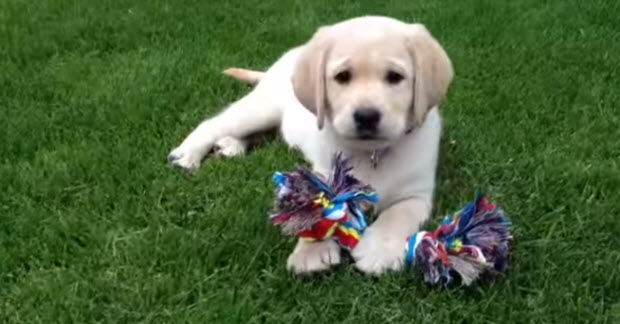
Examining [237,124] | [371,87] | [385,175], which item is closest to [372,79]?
[371,87]

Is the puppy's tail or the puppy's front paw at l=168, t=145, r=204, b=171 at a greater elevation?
the puppy's front paw at l=168, t=145, r=204, b=171

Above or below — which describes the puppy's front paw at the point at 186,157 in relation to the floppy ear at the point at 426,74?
below

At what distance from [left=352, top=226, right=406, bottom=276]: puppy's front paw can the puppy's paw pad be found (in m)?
0.99

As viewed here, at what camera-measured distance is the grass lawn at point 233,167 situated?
2.76 m

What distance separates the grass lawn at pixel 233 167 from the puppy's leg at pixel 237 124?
98 millimetres

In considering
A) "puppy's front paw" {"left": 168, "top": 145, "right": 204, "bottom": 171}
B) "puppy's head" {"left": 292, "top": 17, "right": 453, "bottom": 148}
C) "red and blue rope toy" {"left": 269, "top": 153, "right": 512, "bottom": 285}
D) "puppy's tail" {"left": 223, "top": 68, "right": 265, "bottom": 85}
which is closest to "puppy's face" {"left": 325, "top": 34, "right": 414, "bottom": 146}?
"puppy's head" {"left": 292, "top": 17, "right": 453, "bottom": 148}

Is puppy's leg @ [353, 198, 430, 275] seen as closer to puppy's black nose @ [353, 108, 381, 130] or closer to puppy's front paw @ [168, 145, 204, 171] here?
puppy's black nose @ [353, 108, 381, 130]

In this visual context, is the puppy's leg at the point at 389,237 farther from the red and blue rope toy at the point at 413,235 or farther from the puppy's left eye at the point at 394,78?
the puppy's left eye at the point at 394,78

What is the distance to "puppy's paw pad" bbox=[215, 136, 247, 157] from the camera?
3840 mm

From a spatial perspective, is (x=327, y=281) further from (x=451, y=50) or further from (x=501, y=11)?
(x=501, y=11)

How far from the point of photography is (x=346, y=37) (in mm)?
3127

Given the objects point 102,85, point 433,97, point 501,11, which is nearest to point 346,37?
point 433,97

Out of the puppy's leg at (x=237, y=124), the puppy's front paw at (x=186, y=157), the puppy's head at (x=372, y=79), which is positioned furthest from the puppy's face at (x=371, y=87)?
the puppy's leg at (x=237, y=124)

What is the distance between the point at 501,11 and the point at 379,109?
2.74 m
